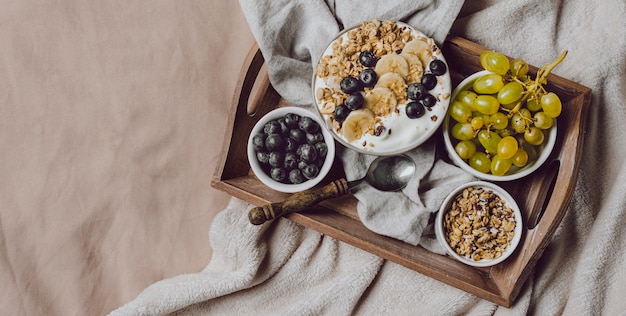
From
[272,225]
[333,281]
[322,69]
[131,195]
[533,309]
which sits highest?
[322,69]

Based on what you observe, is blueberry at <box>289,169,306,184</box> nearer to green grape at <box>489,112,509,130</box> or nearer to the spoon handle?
the spoon handle

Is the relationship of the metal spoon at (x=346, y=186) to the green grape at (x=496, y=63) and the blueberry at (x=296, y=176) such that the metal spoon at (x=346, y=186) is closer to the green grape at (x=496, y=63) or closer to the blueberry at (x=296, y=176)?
the blueberry at (x=296, y=176)

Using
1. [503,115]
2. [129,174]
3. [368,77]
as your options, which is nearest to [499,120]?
[503,115]

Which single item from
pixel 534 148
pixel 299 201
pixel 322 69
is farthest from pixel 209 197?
pixel 534 148

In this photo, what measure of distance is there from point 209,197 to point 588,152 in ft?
2.36

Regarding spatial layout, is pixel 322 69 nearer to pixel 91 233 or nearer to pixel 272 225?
pixel 272 225

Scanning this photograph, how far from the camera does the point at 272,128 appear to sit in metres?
1.02

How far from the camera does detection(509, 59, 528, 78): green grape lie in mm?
918

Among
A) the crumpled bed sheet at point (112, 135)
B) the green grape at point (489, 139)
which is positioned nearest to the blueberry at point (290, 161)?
the crumpled bed sheet at point (112, 135)

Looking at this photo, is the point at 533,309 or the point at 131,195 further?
the point at 131,195

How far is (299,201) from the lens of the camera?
999 millimetres

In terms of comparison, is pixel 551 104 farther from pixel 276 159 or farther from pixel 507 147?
pixel 276 159

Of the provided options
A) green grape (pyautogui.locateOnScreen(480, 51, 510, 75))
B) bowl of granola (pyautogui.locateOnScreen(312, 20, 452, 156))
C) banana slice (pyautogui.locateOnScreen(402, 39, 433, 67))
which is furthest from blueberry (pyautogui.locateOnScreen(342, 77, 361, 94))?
green grape (pyautogui.locateOnScreen(480, 51, 510, 75))

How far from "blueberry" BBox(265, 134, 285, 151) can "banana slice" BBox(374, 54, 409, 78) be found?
0.21 meters
